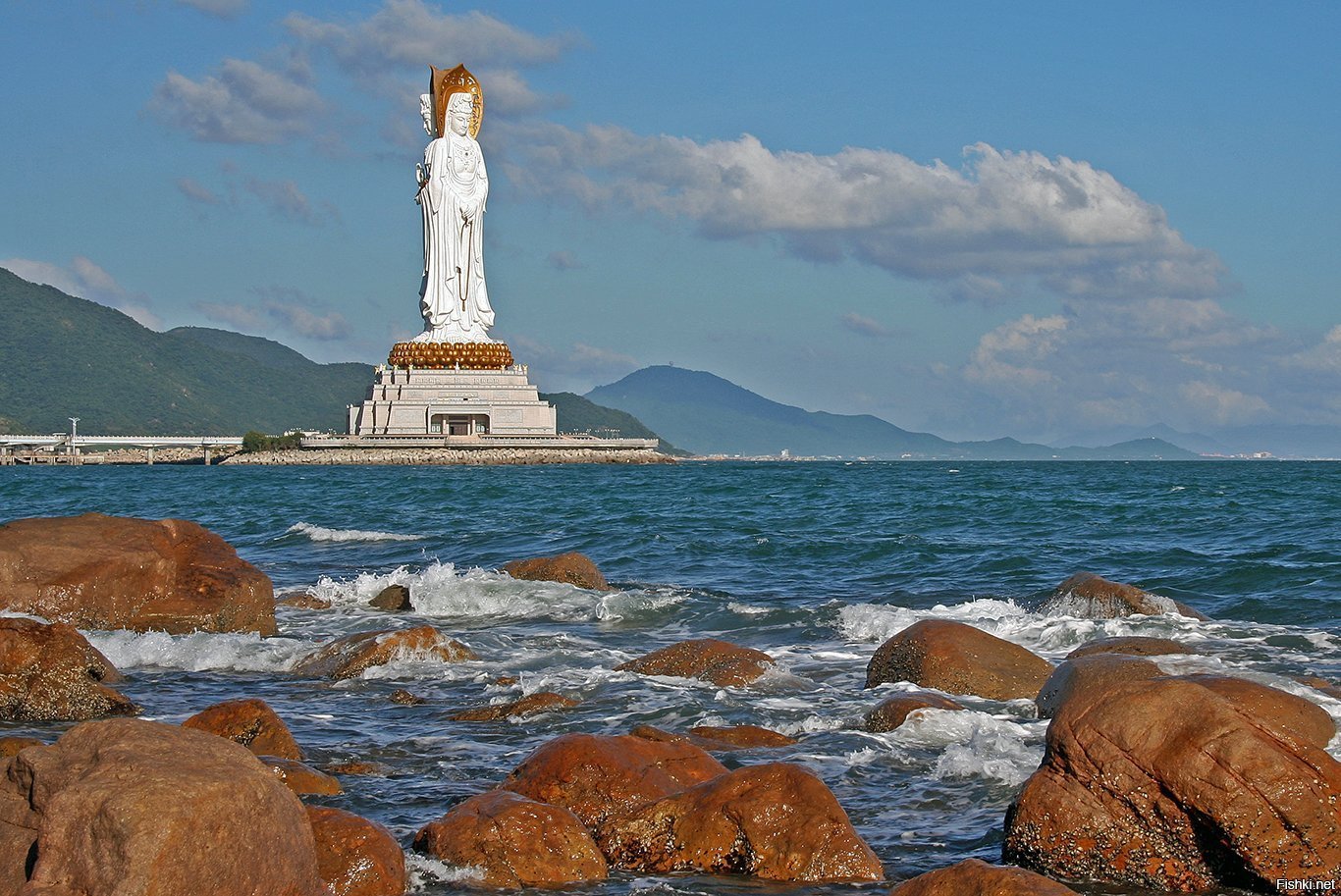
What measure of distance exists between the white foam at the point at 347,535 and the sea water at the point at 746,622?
0.15 metres

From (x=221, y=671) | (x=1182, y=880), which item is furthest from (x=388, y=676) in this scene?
(x=1182, y=880)

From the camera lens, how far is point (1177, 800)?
23.4ft

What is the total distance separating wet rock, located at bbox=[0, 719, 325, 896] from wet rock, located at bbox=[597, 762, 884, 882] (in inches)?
80.8

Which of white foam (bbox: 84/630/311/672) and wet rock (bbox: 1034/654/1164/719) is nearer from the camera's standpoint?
wet rock (bbox: 1034/654/1164/719)

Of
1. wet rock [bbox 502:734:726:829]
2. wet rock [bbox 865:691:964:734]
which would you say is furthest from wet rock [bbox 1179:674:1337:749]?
wet rock [bbox 502:734:726:829]

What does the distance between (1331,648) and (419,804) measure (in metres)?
10.4

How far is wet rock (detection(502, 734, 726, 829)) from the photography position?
25.7 ft

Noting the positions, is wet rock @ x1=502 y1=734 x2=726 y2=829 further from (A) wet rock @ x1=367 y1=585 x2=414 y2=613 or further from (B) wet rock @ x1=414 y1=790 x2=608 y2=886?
(A) wet rock @ x1=367 y1=585 x2=414 y2=613

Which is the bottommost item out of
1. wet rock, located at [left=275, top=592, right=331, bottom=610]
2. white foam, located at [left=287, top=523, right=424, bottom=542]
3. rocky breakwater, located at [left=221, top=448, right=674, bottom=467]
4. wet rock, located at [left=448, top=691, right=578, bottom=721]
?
wet rock, located at [left=275, top=592, right=331, bottom=610]

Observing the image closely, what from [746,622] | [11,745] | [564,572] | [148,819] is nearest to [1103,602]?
[746,622]

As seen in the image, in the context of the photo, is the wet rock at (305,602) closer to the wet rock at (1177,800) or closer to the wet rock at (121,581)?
the wet rock at (121,581)

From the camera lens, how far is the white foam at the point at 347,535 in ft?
96.4

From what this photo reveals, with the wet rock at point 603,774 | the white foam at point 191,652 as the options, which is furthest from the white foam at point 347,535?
the wet rock at point 603,774

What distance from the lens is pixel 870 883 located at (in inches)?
281
